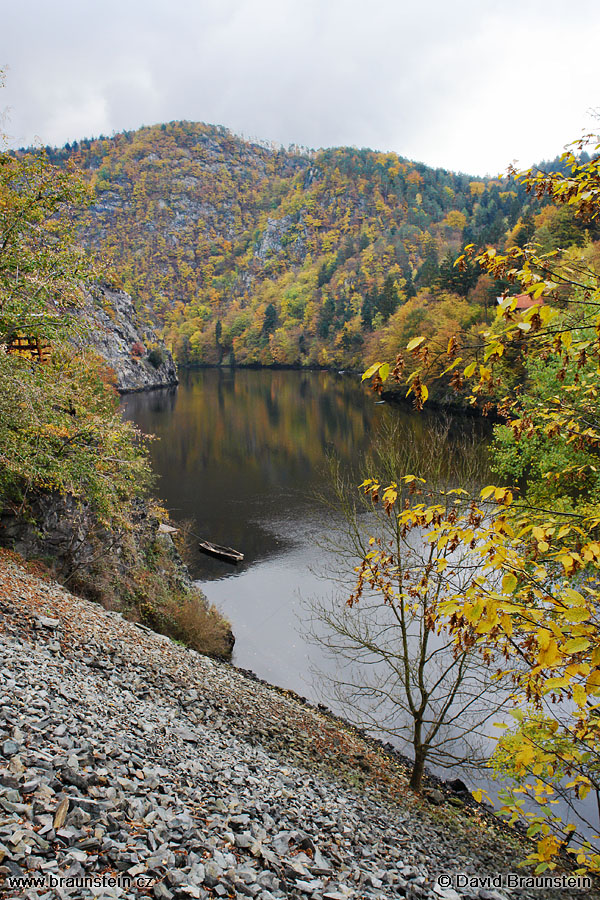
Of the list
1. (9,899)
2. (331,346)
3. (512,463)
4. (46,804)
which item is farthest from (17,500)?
(331,346)

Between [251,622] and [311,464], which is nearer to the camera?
[251,622]

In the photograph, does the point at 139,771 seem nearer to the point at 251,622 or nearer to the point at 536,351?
the point at 536,351

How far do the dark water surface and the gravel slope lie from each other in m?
5.17

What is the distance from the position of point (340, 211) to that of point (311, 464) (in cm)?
17827

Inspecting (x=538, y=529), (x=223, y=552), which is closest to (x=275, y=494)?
(x=223, y=552)

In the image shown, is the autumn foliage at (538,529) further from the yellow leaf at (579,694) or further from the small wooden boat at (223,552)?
the small wooden boat at (223,552)

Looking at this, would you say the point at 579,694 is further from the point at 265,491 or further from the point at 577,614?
the point at 265,491

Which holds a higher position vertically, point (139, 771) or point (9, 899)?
point (9, 899)

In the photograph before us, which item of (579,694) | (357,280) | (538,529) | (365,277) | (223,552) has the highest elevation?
(365,277)

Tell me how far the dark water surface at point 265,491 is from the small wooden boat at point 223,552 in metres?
0.38

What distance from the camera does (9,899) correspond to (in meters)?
3.47

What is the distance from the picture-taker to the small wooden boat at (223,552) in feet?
73.6

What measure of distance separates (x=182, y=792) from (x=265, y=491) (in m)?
25.7

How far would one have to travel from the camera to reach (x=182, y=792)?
6031 mm
